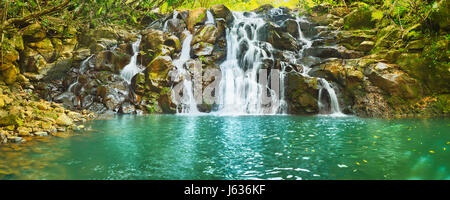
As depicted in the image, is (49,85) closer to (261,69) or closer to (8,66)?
(8,66)

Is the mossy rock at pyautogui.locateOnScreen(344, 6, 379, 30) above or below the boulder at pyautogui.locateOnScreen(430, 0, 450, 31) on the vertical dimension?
above

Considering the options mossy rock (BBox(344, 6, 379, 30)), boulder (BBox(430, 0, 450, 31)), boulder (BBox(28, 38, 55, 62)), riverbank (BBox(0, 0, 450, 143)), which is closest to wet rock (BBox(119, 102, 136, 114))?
riverbank (BBox(0, 0, 450, 143))

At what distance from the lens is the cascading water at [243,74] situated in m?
16.8

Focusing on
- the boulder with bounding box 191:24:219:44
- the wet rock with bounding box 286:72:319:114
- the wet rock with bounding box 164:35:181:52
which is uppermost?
the boulder with bounding box 191:24:219:44

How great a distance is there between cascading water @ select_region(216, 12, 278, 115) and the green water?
29.3ft

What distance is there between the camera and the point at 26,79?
1577 cm

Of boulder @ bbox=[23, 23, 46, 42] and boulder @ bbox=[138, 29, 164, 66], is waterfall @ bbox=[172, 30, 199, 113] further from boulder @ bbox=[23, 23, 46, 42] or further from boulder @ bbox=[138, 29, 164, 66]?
boulder @ bbox=[23, 23, 46, 42]

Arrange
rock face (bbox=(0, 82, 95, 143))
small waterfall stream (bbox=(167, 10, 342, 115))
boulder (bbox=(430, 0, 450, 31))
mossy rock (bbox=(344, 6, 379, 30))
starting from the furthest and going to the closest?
mossy rock (bbox=(344, 6, 379, 30))
small waterfall stream (bbox=(167, 10, 342, 115))
boulder (bbox=(430, 0, 450, 31))
rock face (bbox=(0, 82, 95, 143))

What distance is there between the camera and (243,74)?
17953mm

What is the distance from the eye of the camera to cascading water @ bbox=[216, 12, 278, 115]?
16.8 meters

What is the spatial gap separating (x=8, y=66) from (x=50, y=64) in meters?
3.11

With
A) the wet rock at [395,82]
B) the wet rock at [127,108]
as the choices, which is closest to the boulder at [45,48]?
the wet rock at [127,108]

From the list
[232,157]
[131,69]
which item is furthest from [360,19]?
[232,157]

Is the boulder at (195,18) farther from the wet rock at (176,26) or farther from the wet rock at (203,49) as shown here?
the wet rock at (203,49)
